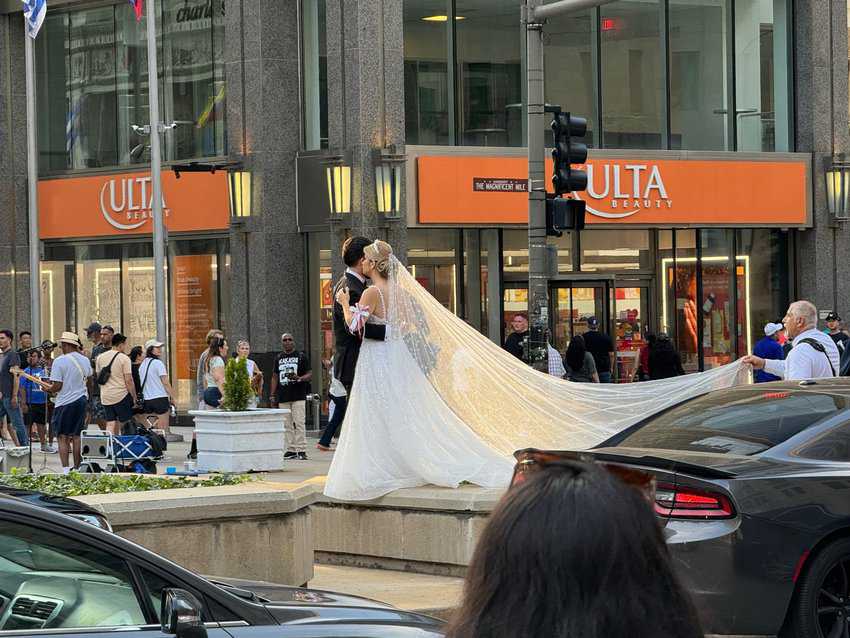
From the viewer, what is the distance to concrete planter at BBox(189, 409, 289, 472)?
→ 16.8m

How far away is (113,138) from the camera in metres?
31.4

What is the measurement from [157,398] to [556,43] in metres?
11.8

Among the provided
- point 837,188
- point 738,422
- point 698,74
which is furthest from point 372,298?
point 837,188

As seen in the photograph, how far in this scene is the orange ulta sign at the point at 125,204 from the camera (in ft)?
95.1

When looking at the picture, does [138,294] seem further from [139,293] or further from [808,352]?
[808,352]

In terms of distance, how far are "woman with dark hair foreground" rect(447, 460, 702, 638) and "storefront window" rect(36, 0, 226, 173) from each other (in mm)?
27486

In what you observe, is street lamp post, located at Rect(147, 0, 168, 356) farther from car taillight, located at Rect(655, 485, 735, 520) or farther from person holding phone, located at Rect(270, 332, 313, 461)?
car taillight, located at Rect(655, 485, 735, 520)

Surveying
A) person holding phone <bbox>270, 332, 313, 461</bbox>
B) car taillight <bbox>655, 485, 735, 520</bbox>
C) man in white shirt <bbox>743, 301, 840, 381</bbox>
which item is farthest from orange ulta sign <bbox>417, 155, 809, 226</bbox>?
car taillight <bbox>655, 485, 735, 520</bbox>

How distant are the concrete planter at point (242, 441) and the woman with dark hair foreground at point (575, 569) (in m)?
14.7

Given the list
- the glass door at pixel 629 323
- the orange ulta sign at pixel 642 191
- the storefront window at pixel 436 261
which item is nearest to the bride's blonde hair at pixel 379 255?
the orange ulta sign at pixel 642 191

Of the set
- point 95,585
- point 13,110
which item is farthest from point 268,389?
point 95,585

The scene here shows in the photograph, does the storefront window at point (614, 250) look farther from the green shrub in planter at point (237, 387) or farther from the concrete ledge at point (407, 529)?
the concrete ledge at point (407, 529)

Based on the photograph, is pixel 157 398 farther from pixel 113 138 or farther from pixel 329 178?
pixel 113 138

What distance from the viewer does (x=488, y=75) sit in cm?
2805
